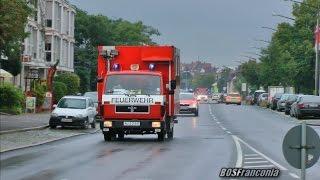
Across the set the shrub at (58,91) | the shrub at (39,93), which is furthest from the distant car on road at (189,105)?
the shrub at (58,91)

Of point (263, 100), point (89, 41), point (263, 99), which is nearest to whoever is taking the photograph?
point (263, 100)

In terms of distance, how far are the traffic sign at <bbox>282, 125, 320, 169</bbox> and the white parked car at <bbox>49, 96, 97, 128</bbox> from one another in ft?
88.3

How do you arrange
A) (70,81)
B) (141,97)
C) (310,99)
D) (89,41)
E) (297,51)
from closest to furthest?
(141,97)
(310,99)
(70,81)
(297,51)
(89,41)

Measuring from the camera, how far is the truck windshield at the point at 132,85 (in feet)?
88.4

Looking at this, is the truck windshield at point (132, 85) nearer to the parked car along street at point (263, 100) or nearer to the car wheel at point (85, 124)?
the car wheel at point (85, 124)

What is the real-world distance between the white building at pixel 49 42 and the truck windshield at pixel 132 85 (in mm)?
34177

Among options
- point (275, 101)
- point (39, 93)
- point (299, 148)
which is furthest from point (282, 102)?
point (299, 148)

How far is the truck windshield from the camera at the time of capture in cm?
2695

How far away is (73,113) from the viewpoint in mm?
35969

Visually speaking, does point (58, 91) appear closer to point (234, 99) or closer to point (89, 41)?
point (234, 99)

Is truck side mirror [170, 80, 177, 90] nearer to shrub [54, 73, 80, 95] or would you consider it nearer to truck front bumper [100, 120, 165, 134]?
truck front bumper [100, 120, 165, 134]

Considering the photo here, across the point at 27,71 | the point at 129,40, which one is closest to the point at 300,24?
the point at 27,71

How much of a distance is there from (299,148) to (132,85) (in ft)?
58.4

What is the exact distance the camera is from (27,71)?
73.0 metres
